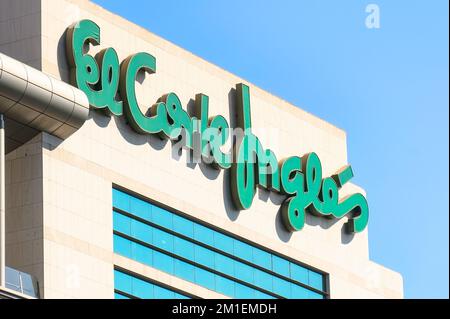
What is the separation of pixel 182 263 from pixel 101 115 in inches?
348

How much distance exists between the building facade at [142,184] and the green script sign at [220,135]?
10 cm

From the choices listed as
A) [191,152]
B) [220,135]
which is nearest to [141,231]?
[191,152]

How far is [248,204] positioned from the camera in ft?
255

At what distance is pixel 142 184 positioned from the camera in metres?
70.9

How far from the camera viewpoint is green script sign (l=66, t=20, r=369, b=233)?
68.8 meters

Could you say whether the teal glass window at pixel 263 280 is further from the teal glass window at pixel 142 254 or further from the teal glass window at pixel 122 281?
the teal glass window at pixel 122 281

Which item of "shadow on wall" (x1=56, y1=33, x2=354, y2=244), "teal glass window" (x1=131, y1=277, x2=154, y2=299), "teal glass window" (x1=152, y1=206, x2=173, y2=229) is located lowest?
"teal glass window" (x1=131, y1=277, x2=154, y2=299)

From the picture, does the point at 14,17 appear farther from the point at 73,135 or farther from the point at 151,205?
the point at 151,205

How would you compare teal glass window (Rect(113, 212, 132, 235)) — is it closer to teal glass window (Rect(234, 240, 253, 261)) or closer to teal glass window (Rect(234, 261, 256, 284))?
teal glass window (Rect(234, 240, 253, 261))

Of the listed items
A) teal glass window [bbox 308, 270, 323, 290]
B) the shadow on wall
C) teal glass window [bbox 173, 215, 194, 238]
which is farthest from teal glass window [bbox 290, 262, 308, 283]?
teal glass window [bbox 173, 215, 194, 238]

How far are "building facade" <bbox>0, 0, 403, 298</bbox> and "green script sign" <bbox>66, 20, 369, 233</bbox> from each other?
0.33ft

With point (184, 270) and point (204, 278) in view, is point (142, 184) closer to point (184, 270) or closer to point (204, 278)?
point (184, 270)

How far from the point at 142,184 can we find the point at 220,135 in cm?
749

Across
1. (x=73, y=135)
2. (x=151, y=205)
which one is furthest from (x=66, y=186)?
(x=151, y=205)
